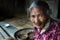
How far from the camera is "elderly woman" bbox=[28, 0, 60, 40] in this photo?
950mm

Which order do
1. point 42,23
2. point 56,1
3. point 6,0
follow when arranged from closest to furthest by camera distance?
point 42,23, point 56,1, point 6,0

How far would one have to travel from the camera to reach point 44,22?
0.96 metres

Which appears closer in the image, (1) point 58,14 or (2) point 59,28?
(2) point 59,28

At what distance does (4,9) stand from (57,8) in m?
1.25

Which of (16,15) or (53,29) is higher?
(53,29)

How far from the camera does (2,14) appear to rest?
367cm

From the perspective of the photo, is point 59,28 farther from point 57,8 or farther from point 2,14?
point 2,14

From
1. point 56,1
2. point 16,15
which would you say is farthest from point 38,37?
point 16,15

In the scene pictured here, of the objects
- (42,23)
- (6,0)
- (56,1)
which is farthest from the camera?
(6,0)

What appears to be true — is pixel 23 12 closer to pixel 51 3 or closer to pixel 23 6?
pixel 23 6

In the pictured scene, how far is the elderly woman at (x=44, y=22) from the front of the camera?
3.12 feet

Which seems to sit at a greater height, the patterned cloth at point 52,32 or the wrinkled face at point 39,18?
the wrinkled face at point 39,18

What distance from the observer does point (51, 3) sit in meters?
3.40

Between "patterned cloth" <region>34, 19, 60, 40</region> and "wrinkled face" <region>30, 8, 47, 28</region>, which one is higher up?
"wrinkled face" <region>30, 8, 47, 28</region>
